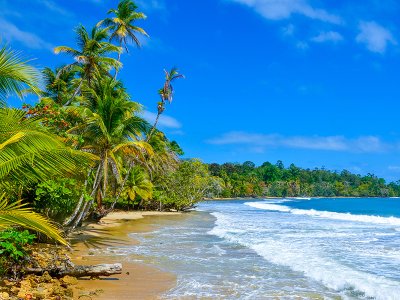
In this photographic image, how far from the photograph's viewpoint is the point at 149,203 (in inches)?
1321

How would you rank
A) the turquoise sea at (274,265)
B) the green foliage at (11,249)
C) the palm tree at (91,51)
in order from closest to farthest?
the green foliage at (11,249) → the turquoise sea at (274,265) → the palm tree at (91,51)

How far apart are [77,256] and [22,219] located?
681cm

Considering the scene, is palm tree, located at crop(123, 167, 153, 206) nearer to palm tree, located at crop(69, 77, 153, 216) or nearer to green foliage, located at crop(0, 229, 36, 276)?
palm tree, located at crop(69, 77, 153, 216)

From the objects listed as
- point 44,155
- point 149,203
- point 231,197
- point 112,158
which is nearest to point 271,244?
point 112,158

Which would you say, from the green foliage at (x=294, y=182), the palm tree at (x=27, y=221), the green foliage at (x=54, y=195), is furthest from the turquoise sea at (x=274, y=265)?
the green foliage at (x=294, y=182)

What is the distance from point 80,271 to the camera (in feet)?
25.2

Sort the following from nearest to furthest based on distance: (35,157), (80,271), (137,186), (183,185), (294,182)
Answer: (35,157)
(80,271)
(137,186)
(183,185)
(294,182)

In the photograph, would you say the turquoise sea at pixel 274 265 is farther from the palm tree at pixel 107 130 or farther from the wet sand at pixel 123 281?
the palm tree at pixel 107 130

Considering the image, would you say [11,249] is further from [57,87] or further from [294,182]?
[294,182]

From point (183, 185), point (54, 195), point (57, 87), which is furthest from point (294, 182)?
point (54, 195)

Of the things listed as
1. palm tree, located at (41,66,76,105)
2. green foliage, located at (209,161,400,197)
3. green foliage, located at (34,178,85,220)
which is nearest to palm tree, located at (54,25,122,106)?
palm tree, located at (41,66,76,105)

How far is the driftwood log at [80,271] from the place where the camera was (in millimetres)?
7477

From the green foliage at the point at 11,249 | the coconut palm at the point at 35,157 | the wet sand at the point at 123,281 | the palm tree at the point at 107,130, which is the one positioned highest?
the palm tree at the point at 107,130

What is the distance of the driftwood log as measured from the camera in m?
7.48
